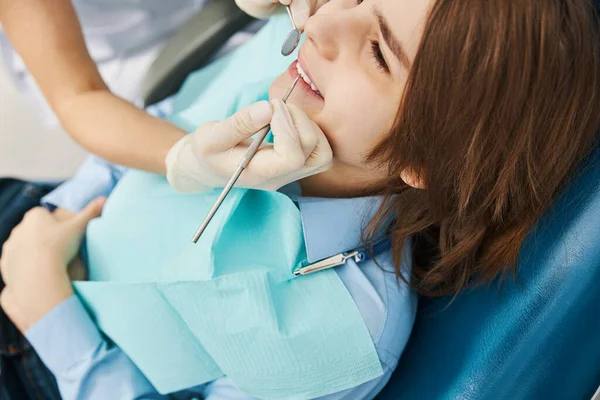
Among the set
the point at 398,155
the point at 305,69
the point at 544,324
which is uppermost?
the point at 305,69

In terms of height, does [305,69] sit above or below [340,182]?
above

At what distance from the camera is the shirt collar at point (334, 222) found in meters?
0.88

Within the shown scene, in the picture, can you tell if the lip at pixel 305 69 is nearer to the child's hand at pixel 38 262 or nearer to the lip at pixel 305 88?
the lip at pixel 305 88

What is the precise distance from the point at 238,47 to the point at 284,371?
30.6 inches

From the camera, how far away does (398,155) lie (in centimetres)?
77

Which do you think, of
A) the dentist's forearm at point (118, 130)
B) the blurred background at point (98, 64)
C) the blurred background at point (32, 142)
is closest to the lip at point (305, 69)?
the dentist's forearm at point (118, 130)

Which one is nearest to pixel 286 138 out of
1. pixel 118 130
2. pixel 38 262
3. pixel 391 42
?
pixel 391 42

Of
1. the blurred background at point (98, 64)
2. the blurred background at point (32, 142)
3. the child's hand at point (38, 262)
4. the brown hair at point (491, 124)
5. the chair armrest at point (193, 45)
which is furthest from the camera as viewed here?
the blurred background at point (32, 142)

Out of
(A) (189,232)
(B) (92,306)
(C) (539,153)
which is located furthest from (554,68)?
(B) (92,306)

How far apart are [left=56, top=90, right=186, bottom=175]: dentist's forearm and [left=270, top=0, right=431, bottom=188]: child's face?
0.29 metres

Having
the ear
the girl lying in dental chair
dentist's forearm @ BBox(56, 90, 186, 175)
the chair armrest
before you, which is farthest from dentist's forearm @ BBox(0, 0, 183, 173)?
the ear

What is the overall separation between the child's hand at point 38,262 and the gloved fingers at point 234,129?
0.38m

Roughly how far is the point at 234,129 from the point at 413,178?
0.26 m

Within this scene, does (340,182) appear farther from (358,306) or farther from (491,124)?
(491,124)
